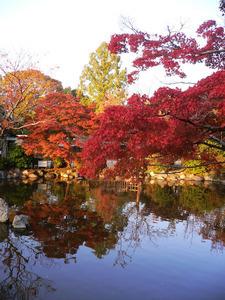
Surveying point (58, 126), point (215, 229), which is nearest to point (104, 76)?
point (58, 126)

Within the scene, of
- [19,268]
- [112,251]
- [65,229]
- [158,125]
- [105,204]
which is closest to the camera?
[158,125]

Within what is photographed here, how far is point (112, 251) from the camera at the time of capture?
393 inches

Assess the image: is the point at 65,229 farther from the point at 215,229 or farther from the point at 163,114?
the point at 163,114

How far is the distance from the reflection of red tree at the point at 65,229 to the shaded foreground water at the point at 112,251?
0.03 metres

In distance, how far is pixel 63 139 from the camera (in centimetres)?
2595

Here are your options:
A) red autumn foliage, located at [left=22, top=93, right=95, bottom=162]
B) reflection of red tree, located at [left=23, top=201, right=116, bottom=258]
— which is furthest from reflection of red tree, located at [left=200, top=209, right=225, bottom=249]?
red autumn foliage, located at [left=22, top=93, right=95, bottom=162]

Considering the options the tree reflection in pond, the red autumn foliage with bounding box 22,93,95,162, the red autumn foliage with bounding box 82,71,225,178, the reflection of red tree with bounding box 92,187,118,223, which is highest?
the red autumn foliage with bounding box 22,93,95,162

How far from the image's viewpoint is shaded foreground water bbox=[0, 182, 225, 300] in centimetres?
759

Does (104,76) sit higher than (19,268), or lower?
higher

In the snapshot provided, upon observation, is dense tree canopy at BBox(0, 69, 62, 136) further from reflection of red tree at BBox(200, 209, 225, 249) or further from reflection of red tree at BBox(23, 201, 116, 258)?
reflection of red tree at BBox(200, 209, 225, 249)

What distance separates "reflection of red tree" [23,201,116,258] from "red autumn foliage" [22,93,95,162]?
10.5 meters

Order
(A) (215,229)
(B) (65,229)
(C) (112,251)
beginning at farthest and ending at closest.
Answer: (A) (215,229), (B) (65,229), (C) (112,251)

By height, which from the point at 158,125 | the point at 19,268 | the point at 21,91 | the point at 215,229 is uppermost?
the point at 21,91

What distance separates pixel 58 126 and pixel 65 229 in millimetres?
14757
